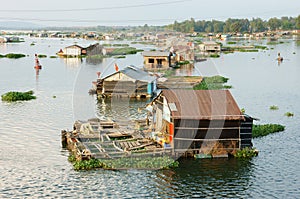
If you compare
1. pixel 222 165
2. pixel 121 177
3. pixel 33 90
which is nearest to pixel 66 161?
pixel 121 177

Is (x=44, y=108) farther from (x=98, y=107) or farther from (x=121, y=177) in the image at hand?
(x=121, y=177)

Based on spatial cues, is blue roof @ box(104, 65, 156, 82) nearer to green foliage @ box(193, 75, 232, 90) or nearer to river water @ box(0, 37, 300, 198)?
river water @ box(0, 37, 300, 198)

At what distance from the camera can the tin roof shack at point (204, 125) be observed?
23.4 metres

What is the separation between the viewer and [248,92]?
156ft

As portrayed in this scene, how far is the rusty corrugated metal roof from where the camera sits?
23484mm

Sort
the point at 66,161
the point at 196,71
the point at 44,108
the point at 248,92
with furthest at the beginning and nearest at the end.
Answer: the point at 196,71 → the point at 248,92 → the point at 44,108 → the point at 66,161

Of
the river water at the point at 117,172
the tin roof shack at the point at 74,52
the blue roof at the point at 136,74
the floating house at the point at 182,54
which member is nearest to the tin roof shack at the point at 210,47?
the floating house at the point at 182,54

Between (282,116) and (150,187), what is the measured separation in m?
18.7

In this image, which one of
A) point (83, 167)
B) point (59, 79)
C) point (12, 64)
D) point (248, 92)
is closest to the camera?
point (83, 167)

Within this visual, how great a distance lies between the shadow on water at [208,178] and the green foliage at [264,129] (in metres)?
5.85

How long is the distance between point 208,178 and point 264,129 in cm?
986

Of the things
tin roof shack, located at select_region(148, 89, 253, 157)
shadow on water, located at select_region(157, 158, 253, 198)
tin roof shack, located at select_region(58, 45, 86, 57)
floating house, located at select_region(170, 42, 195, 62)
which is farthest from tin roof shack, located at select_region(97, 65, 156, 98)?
tin roof shack, located at select_region(58, 45, 86, 57)

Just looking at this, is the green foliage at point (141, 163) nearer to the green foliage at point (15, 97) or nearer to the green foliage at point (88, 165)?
the green foliage at point (88, 165)

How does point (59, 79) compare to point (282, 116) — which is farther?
point (59, 79)
